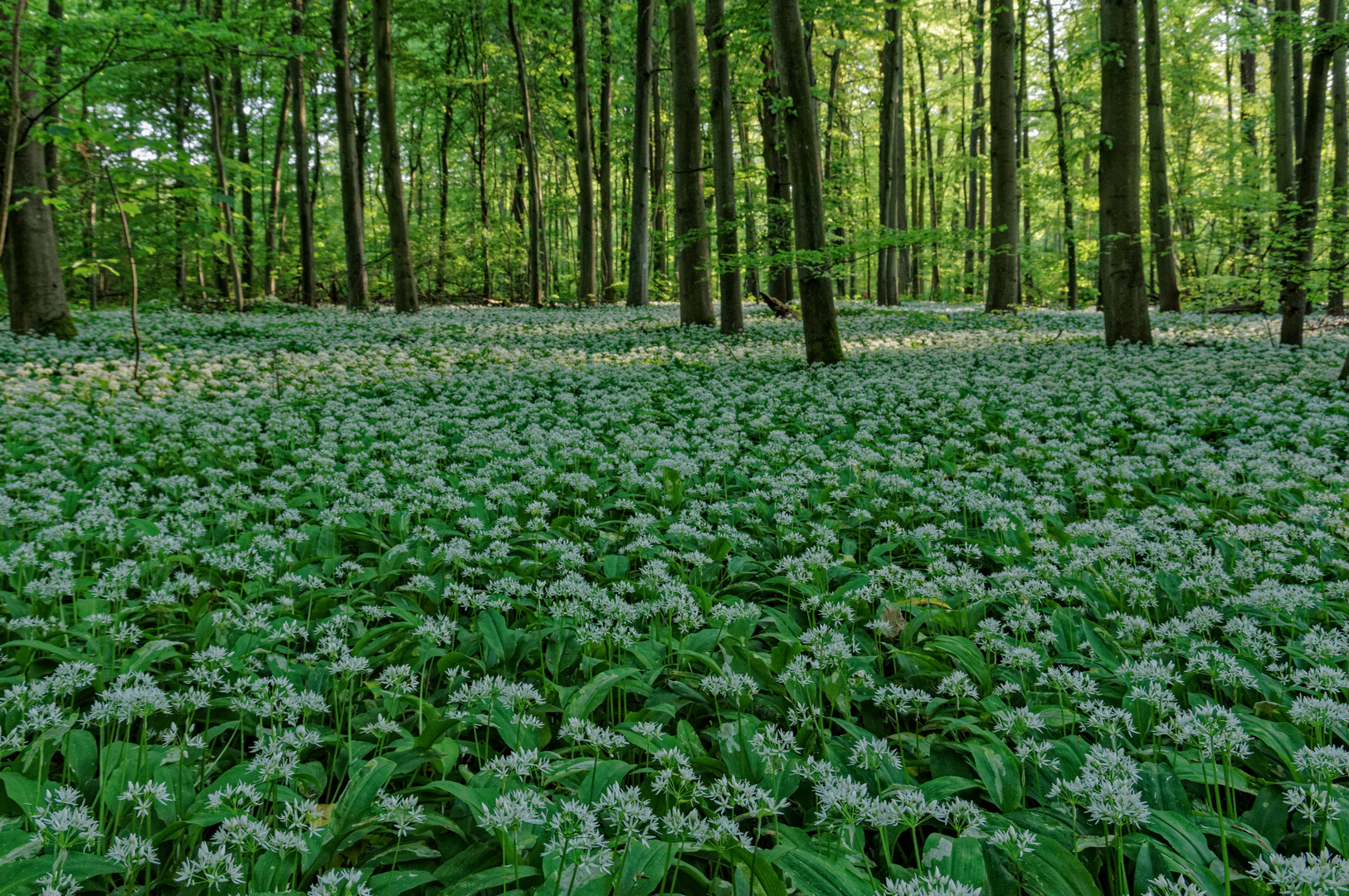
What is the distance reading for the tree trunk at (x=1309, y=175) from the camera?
8531 mm

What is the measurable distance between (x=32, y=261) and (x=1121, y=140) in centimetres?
1666

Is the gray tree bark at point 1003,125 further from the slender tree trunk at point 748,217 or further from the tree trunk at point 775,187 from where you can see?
the slender tree trunk at point 748,217

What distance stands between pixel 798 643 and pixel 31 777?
2.49m

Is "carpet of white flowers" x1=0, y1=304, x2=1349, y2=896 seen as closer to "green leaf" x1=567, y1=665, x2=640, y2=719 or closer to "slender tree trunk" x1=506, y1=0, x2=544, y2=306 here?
"green leaf" x1=567, y1=665, x2=640, y2=719

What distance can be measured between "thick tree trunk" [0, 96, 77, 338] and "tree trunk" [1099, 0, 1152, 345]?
51.0ft

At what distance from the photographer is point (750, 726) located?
2148 mm

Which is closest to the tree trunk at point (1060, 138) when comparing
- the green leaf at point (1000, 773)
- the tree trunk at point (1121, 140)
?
the tree trunk at point (1121, 140)

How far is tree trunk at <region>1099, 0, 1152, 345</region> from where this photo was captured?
9.44 meters

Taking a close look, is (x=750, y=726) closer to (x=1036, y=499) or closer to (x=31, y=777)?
(x=31, y=777)

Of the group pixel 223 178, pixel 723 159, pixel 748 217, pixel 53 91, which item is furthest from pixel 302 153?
pixel 723 159

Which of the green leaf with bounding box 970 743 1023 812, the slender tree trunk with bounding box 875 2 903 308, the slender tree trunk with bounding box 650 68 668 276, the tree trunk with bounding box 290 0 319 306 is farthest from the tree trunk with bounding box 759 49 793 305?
the tree trunk with bounding box 290 0 319 306

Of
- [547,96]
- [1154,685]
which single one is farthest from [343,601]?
[547,96]

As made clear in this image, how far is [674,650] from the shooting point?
2.69m

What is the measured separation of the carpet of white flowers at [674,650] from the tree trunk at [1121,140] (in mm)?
4147
